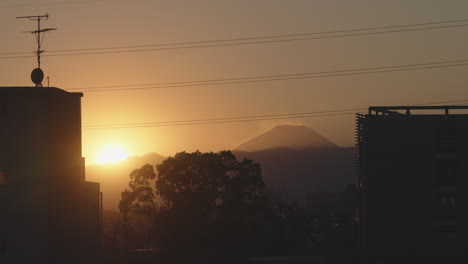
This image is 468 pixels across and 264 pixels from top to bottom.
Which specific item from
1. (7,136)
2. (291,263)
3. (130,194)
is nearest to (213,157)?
(130,194)

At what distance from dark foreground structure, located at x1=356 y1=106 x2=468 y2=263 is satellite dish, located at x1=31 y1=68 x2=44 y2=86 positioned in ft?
134

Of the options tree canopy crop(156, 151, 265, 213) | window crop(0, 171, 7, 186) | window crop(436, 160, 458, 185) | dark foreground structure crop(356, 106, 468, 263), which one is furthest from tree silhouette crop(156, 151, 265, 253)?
window crop(0, 171, 7, 186)

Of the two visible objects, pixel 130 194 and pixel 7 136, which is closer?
pixel 7 136

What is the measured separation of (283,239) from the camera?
84562 mm

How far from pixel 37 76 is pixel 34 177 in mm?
7784

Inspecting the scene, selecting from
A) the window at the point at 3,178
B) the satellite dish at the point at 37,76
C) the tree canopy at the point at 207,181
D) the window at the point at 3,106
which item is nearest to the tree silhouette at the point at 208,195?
the tree canopy at the point at 207,181

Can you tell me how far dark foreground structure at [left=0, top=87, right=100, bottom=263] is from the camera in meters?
49.3

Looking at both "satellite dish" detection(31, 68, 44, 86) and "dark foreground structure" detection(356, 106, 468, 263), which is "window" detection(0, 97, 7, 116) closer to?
"satellite dish" detection(31, 68, 44, 86)

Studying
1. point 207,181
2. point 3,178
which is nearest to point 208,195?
point 207,181

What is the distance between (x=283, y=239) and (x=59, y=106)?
38.6 meters

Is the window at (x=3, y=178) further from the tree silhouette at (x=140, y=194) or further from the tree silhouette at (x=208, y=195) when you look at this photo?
the tree silhouette at (x=140, y=194)

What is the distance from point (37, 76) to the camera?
54719mm

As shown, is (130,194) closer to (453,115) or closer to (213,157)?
(213,157)

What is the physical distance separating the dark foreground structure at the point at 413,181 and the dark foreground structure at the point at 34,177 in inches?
1592
